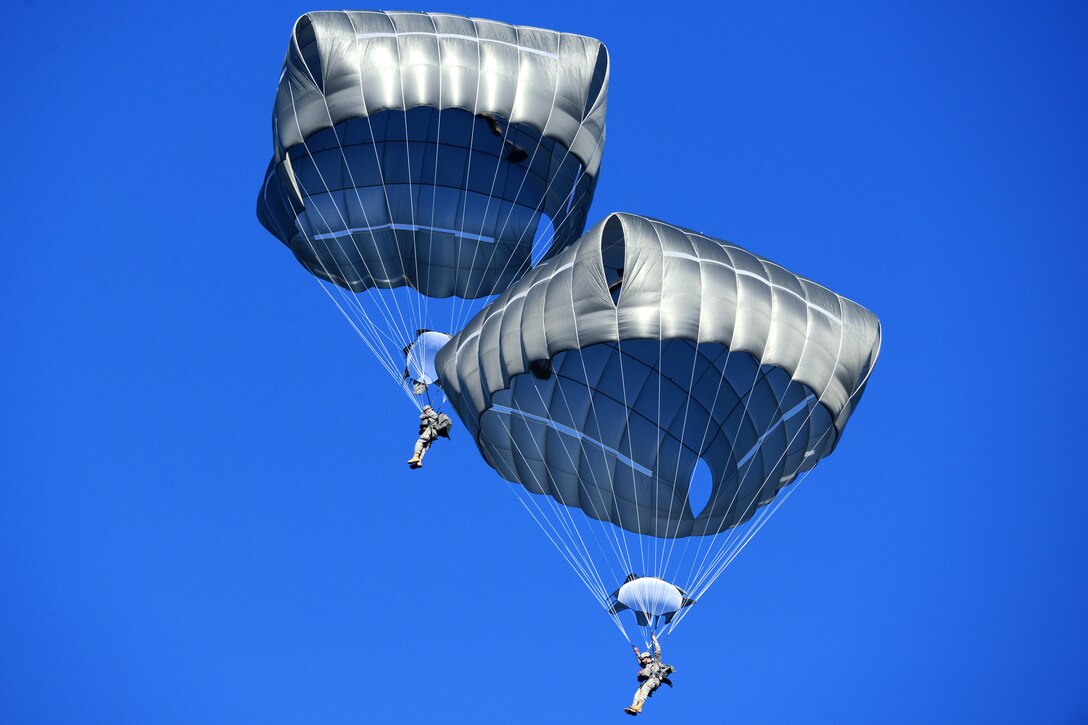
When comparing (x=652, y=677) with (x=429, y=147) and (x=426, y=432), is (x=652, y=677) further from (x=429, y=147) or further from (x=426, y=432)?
(x=429, y=147)

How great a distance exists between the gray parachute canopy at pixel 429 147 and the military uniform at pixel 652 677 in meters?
8.34

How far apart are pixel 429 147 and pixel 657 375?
607 cm

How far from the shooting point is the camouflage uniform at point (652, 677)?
25.9 metres

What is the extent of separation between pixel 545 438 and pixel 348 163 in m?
6.07

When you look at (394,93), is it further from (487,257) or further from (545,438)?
(545,438)

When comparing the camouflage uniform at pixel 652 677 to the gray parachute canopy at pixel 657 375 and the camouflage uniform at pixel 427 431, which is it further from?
the camouflage uniform at pixel 427 431

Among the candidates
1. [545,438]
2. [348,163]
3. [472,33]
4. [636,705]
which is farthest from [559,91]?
[636,705]

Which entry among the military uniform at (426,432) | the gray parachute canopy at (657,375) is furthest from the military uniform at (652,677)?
the military uniform at (426,432)

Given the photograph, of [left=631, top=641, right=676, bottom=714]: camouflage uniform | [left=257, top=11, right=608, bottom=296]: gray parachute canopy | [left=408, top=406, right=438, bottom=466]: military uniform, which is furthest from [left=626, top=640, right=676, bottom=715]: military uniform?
[left=257, top=11, right=608, bottom=296]: gray parachute canopy

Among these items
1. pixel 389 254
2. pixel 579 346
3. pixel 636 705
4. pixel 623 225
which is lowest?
pixel 636 705

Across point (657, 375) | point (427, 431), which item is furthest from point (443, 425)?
point (657, 375)

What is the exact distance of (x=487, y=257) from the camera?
103 ft

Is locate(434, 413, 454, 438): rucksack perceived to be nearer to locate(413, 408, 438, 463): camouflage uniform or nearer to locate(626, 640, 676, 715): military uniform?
locate(413, 408, 438, 463): camouflage uniform

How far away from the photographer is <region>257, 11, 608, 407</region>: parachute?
2880 cm
